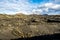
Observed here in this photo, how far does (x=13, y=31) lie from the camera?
81.3ft

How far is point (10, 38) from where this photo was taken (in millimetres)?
22156

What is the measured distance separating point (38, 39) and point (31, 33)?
12.5ft

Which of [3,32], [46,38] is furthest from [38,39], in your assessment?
[3,32]

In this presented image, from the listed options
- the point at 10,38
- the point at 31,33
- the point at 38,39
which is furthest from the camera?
the point at 31,33

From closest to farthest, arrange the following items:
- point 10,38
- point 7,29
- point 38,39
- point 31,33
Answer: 1. point 38,39
2. point 10,38
3. point 31,33
4. point 7,29

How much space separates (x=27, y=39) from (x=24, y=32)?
12.6 feet

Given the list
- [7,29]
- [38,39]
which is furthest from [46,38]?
[7,29]

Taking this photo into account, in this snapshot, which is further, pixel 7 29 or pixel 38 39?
pixel 7 29

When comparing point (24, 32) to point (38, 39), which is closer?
point (38, 39)

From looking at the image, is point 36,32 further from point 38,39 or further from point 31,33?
point 38,39

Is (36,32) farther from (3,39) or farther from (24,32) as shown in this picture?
(3,39)

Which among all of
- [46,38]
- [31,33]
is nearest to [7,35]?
[31,33]

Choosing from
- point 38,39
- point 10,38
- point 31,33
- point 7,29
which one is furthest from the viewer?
point 7,29

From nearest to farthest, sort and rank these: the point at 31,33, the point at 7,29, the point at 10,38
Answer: the point at 10,38, the point at 31,33, the point at 7,29
